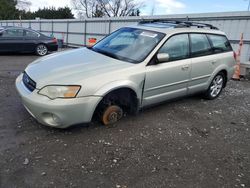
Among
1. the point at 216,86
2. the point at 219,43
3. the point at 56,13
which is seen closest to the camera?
the point at 219,43

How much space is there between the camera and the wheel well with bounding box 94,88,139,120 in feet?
13.0

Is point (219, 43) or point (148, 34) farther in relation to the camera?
point (219, 43)

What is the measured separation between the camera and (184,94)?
16.9ft

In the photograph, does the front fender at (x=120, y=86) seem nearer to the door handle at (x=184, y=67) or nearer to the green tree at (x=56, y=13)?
the door handle at (x=184, y=67)

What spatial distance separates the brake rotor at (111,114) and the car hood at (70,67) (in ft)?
2.06

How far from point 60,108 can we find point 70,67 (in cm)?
76

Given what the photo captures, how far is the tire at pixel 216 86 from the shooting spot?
5.90 m

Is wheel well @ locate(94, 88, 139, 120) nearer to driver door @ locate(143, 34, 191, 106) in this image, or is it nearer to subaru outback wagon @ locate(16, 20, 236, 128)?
subaru outback wagon @ locate(16, 20, 236, 128)

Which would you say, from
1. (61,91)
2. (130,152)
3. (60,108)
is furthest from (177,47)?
(60,108)

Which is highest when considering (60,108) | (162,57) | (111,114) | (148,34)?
(148,34)

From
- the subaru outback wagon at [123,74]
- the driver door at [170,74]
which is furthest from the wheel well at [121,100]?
the driver door at [170,74]

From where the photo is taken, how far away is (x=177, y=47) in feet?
15.8

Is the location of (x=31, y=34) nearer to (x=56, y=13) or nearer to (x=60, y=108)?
(x=60, y=108)

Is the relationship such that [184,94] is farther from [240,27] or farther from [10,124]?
[240,27]
